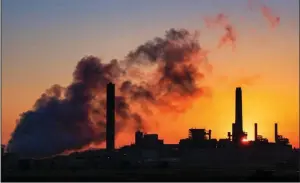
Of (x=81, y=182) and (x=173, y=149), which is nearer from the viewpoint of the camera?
(x=81, y=182)

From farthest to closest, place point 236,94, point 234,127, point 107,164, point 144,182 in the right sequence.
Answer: point 234,127 → point 236,94 → point 107,164 → point 144,182

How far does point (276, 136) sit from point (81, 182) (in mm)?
92983

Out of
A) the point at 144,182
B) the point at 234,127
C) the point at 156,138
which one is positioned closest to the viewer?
the point at 144,182

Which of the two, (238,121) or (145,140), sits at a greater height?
(238,121)

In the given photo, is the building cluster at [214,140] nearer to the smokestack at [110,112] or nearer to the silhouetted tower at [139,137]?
the silhouetted tower at [139,137]

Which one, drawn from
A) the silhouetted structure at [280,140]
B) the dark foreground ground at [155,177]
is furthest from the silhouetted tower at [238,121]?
the dark foreground ground at [155,177]

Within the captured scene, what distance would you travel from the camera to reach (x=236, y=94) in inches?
4154

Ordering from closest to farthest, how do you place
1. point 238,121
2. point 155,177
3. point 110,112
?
1. point 155,177
2. point 110,112
3. point 238,121

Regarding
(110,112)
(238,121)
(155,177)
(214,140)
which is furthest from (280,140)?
(155,177)

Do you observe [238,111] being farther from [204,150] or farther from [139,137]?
[139,137]

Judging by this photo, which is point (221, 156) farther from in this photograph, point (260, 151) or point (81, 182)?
point (81, 182)

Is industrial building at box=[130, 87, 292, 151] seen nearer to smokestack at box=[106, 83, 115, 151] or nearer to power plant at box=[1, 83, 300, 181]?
power plant at box=[1, 83, 300, 181]

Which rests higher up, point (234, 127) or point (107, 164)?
point (234, 127)

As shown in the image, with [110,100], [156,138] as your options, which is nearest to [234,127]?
[156,138]
